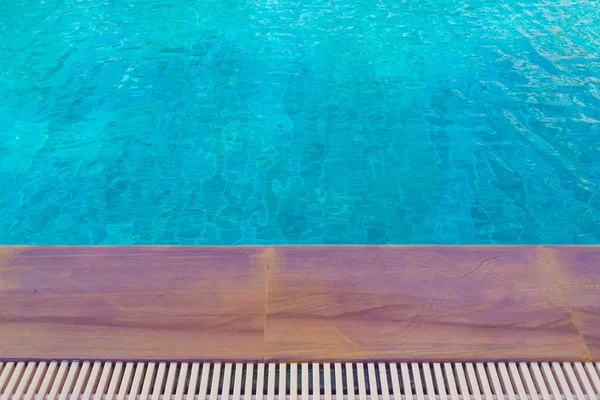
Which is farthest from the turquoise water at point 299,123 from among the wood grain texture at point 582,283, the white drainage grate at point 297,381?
the white drainage grate at point 297,381

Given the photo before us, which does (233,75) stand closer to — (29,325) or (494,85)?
(494,85)

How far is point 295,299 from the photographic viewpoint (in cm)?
279

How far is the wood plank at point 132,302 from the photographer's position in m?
2.54

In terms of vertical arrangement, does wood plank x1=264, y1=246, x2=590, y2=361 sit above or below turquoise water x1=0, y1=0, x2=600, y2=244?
above

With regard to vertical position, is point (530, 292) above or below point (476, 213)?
above

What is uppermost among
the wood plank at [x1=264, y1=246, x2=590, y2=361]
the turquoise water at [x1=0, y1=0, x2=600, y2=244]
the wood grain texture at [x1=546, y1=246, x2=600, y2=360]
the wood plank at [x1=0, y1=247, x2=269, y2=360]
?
the wood plank at [x1=0, y1=247, x2=269, y2=360]

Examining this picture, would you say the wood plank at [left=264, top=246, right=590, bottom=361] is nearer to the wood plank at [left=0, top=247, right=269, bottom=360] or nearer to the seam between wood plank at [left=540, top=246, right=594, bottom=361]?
the seam between wood plank at [left=540, top=246, right=594, bottom=361]

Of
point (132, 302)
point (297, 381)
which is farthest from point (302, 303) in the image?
point (132, 302)

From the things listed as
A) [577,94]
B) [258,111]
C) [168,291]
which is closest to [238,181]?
[258,111]

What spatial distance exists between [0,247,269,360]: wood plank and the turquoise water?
50.1 inches

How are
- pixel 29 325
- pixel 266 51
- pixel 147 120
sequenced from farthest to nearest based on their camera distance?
pixel 266 51, pixel 147 120, pixel 29 325

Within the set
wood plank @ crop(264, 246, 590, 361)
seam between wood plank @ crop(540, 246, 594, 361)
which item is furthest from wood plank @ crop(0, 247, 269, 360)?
seam between wood plank @ crop(540, 246, 594, 361)

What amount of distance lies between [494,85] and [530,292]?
4035mm

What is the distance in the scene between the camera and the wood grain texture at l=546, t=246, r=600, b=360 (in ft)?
8.68
